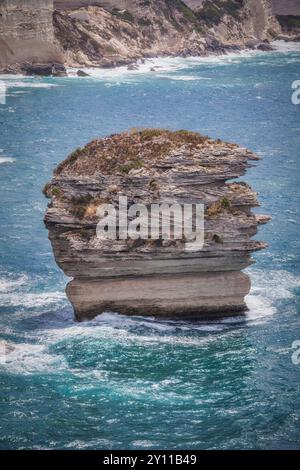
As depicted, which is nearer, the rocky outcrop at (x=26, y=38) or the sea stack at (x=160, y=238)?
the sea stack at (x=160, y=238)

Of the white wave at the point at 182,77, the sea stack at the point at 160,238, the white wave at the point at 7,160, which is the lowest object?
the white wave at the point at 7,160

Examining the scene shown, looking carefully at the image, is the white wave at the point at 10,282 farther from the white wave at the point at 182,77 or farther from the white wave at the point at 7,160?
the white wave at the point at 182,77

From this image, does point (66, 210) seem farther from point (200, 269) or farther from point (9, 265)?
point (9, 265)

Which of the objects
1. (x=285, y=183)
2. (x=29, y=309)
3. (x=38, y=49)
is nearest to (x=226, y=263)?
(x=29, y=309)

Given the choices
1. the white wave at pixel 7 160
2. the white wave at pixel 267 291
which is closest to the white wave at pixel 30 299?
the white wave at pixel 267 291

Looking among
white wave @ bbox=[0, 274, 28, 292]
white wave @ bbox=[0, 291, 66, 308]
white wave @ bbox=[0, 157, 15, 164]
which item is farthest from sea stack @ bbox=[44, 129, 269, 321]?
white wave @ bbox=[0, 157, 15, 164]

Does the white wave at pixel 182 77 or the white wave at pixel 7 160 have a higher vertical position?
the white wave at pixel 182 77

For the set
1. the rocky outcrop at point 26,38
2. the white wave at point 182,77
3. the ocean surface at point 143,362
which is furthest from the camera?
the rocky outcrop at point 26,38
